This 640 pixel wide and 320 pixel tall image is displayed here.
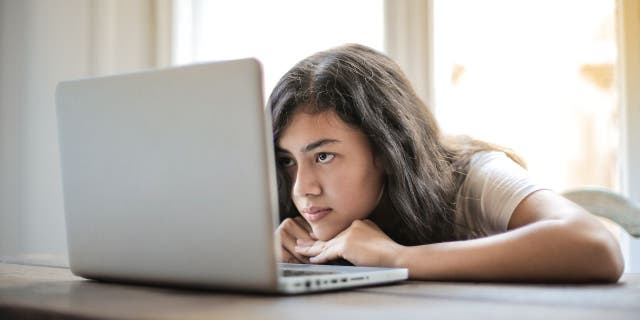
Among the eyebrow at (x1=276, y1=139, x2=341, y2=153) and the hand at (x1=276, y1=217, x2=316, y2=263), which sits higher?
the eyebrow at (x1=276, y1=139, x2=341, y2=153)

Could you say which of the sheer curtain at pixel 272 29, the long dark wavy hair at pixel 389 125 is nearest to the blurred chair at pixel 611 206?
the long dark wavy hair at pixel 389 125

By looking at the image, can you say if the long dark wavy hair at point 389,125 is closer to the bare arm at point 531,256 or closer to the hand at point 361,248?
the hand at point 361,248

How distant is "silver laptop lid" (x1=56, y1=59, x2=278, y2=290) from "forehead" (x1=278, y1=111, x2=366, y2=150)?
448 millimetres

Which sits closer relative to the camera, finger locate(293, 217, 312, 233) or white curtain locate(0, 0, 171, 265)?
finger locate(293, 217, 312, 233)

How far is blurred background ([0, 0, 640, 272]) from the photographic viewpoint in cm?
194

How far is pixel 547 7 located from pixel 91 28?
1.61 metres

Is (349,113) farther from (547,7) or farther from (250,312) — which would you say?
(547,7)

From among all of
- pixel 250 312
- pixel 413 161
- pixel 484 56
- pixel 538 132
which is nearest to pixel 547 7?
pixel 484 56

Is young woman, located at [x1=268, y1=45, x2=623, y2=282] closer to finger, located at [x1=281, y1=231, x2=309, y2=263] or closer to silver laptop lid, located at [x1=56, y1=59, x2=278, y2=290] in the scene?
finger, located at [x1=281, y1=231, x2=309, y2=263]

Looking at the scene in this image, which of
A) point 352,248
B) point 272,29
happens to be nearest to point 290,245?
point 352,248

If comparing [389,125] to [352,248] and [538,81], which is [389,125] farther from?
[538,81]

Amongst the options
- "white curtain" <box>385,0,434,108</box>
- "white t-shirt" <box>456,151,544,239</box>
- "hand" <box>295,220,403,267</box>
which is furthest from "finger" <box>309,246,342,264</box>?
"white curtain" <box>385,0,434,108</box>

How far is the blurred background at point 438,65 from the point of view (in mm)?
1944

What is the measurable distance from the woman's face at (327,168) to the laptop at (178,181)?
1.09 ft
